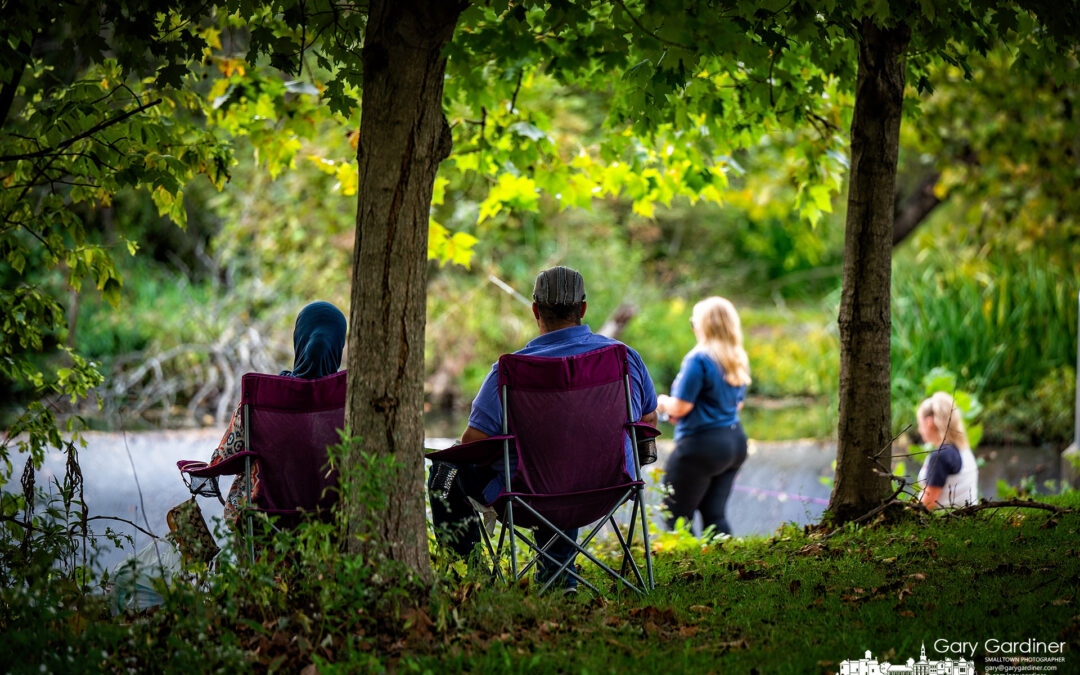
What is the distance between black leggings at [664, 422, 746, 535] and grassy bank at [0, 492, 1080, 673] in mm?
1878

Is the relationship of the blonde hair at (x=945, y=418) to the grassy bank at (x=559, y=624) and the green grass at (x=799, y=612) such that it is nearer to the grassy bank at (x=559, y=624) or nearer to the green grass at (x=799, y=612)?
the green grass at (x=799, y=612)

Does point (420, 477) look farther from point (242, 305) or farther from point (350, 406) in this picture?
point (242, 305)

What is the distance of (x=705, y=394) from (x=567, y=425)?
2323mm

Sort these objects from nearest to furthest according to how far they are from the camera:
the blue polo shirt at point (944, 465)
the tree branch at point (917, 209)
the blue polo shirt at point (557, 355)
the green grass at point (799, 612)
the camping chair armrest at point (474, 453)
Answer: the green grass at point (799, 612) < the camping chair armrest at point (474, 453) < the blue polo shirt at point (557, 355) < the blue polo shirt at point (944, 465) < the tree branch at point (917, 209)

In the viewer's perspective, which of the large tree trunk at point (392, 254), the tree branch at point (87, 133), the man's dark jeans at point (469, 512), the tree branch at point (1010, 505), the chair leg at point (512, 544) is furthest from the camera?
the tree branch at point (1010, 505)

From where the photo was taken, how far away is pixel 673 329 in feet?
53.7

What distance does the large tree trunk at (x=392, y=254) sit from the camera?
351cm

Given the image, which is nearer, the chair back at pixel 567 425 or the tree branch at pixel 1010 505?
the chair back at pixel 567 425

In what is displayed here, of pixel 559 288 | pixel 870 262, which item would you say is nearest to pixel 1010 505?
pixel 870 262

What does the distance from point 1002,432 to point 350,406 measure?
8.72 m

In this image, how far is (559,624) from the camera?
349 cm

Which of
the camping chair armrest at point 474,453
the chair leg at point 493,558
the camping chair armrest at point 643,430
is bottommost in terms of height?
the chair leg at point 493,558

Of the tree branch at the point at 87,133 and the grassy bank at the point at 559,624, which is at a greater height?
the tree branch at the point at 87,133

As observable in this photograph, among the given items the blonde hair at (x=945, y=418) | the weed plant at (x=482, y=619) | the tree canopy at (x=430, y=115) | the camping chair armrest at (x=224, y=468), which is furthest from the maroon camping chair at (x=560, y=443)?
the blonde hair at (x=945, y=418)
